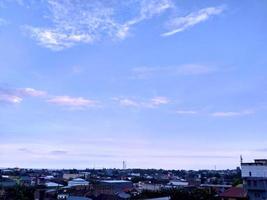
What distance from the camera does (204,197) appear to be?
70250mm

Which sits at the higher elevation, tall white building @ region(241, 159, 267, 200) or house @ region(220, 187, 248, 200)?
tall white building @ region(241, 159, 267, 200)

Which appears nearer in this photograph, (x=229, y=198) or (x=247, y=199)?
(x=247, y=199)

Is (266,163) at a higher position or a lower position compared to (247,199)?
higher

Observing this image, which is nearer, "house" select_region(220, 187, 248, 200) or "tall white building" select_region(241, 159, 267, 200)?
"tall white building" select_region(241, 159, 267, 200)

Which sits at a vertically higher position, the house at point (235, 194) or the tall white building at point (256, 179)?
the tall white building at point (256, 179)

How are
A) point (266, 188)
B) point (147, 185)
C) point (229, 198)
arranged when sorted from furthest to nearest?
point (147, 185) < point (229, 198) < point (266, 188)

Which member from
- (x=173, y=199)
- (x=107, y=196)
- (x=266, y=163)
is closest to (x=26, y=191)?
(x=107, y=196)

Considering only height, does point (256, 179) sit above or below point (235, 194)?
above

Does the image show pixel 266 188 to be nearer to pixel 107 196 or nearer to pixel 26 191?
pixel 107 196

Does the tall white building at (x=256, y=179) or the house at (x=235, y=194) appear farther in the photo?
the house at (x=235, y=194)

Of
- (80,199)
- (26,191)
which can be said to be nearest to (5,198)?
(26,191)

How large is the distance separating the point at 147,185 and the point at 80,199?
66002mm

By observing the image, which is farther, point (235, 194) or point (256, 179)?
point (235, 194)

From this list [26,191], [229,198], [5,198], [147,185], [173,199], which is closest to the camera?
[229,198]
